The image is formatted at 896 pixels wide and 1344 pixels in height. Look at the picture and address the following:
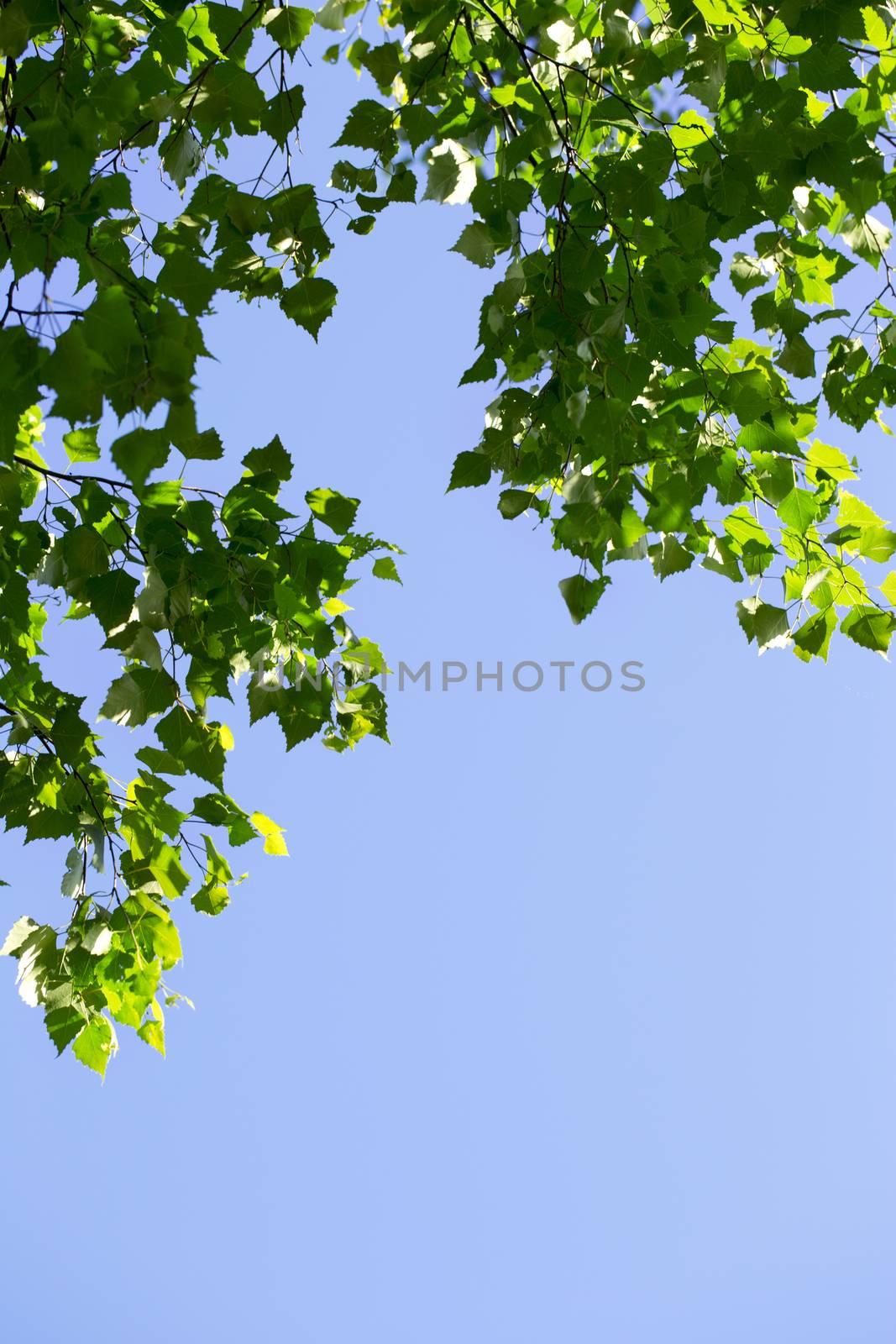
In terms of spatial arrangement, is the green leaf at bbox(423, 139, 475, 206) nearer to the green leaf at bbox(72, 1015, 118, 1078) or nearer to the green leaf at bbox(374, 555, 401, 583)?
the green leaf at bbox(374, 555, 401, 583)

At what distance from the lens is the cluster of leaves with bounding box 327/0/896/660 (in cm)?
264

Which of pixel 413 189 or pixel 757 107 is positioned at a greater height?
pixel 413 189

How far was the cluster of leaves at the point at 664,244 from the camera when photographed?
2.64 metres

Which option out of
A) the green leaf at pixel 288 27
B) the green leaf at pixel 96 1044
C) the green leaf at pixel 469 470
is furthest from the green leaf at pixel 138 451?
the green leaf at pixel 96 1044

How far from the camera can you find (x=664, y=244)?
273 centimetres

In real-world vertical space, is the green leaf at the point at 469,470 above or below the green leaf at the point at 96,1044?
above

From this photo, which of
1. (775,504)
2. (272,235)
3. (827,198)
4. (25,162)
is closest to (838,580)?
(775,504)

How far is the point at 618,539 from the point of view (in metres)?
3.11

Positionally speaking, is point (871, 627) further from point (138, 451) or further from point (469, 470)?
point (138, 451)

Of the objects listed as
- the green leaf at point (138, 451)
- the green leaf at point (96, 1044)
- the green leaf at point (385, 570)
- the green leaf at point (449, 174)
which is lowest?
the green leaf at point (96, 1044)

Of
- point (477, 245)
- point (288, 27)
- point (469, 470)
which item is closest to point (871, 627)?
point (469, 470)

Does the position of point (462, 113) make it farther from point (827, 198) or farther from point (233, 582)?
point (233, 582)

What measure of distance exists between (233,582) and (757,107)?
69.3 inches

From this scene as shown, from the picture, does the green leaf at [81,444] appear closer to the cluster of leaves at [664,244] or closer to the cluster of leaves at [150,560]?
the cluster of leaves at [150,560]
